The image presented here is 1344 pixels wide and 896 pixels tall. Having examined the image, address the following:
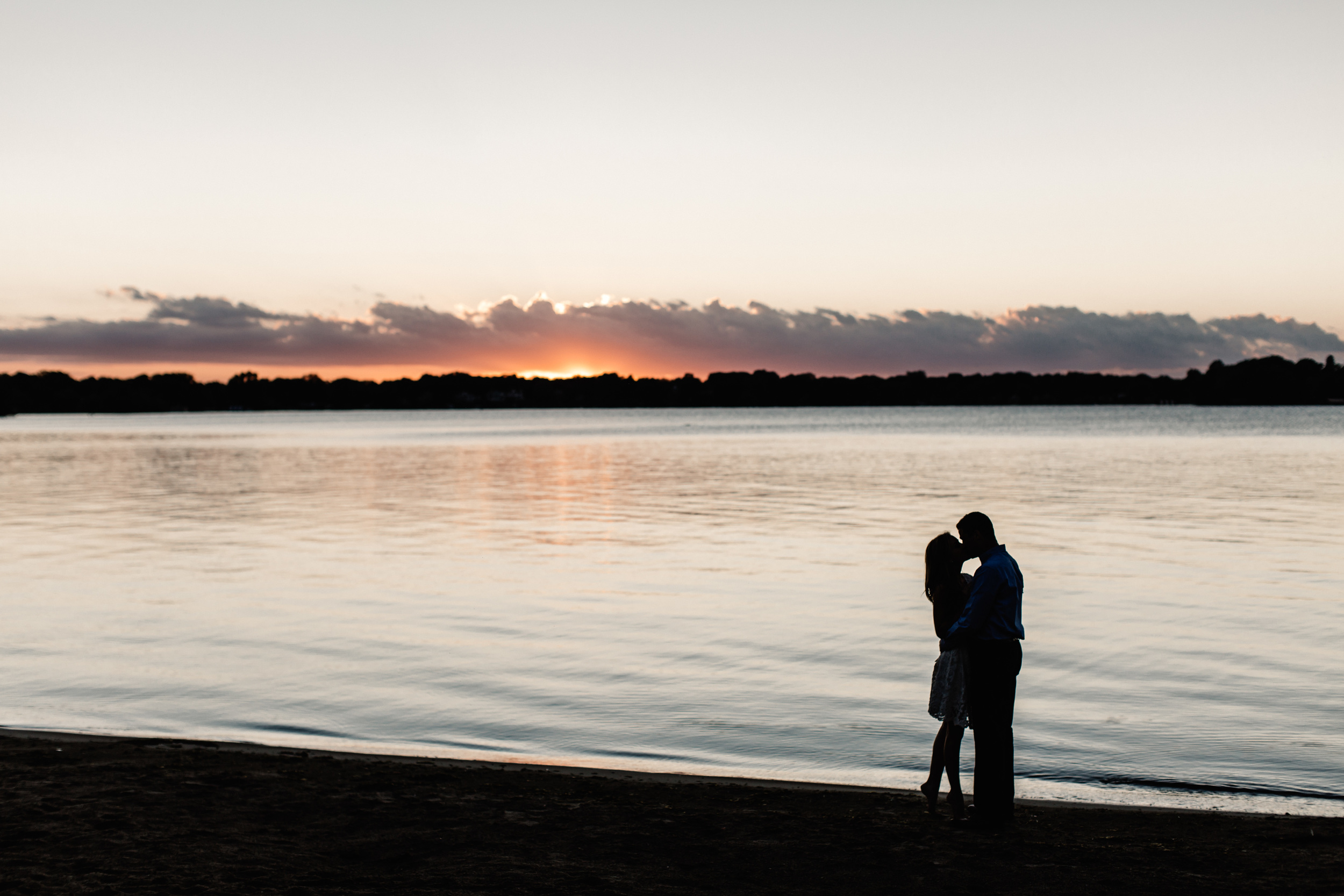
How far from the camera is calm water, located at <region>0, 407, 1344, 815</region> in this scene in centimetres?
1091

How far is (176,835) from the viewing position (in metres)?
7.28

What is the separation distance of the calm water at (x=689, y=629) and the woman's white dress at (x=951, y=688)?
1925mm

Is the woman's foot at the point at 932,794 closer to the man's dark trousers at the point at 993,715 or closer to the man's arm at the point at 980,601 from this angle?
the man's dark trousers at the point at 993,715

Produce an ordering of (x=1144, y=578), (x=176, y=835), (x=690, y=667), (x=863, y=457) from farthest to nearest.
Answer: (x=863, y=457) < (x=1144, y=578) < (x=690, y=667) < (x=176, y=835)

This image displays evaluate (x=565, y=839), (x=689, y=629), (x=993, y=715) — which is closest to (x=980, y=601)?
(x=993, y=715)

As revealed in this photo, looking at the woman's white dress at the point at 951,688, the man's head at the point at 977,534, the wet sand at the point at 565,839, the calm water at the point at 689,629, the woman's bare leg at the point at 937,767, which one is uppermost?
the man's head at the point at 977,534

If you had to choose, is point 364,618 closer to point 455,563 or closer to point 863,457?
point 455,563

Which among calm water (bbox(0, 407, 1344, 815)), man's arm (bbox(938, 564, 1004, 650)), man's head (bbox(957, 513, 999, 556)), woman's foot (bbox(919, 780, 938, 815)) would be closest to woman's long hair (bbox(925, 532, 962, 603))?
man's head (bbox(957, 513, 999, 556))

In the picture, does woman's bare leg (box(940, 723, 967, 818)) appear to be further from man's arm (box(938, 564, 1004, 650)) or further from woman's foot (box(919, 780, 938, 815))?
man's arm (box(938, 564, 1004, 650))

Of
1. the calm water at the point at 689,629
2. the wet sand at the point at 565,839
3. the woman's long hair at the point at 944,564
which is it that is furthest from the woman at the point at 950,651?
the calm water at the point at 689,629

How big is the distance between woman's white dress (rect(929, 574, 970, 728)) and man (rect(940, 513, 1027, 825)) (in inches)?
1.8

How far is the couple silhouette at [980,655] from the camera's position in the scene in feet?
24.4

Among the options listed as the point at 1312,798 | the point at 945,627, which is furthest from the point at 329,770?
the point at 1312,798

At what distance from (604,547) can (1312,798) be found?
19694 mm
